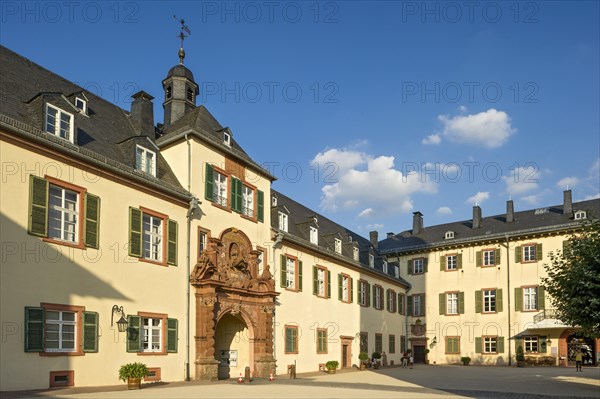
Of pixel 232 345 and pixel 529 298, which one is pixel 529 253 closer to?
pixel 529 298

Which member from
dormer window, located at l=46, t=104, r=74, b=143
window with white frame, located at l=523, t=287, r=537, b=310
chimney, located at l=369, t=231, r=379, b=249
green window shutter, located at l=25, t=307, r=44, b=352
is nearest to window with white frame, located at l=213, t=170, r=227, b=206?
dormer window, located at l=46, t=104, r=74, b=143

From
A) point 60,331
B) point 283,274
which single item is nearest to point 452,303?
point 283,274

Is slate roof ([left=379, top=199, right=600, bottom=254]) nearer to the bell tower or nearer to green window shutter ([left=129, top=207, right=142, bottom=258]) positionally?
the bell tower

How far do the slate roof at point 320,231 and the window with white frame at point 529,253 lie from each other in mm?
9769

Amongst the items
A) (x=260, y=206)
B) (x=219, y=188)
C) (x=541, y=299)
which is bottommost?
(x=541, y=299)

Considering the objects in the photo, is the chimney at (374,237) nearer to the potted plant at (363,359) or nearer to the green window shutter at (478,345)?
the green window shutter at (478,345)

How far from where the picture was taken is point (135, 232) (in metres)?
20.8

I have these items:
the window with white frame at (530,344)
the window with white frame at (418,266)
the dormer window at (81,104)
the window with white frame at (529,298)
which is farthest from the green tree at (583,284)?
the window with white frame at (418,266)

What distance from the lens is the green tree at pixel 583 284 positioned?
20.7 metres

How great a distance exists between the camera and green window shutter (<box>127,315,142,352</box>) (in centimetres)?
1997

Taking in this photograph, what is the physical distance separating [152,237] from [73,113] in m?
5.25

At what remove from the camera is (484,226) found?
49.1m

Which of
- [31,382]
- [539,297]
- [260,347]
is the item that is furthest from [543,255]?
[31,382]

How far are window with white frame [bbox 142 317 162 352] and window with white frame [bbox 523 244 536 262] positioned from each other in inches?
1224
